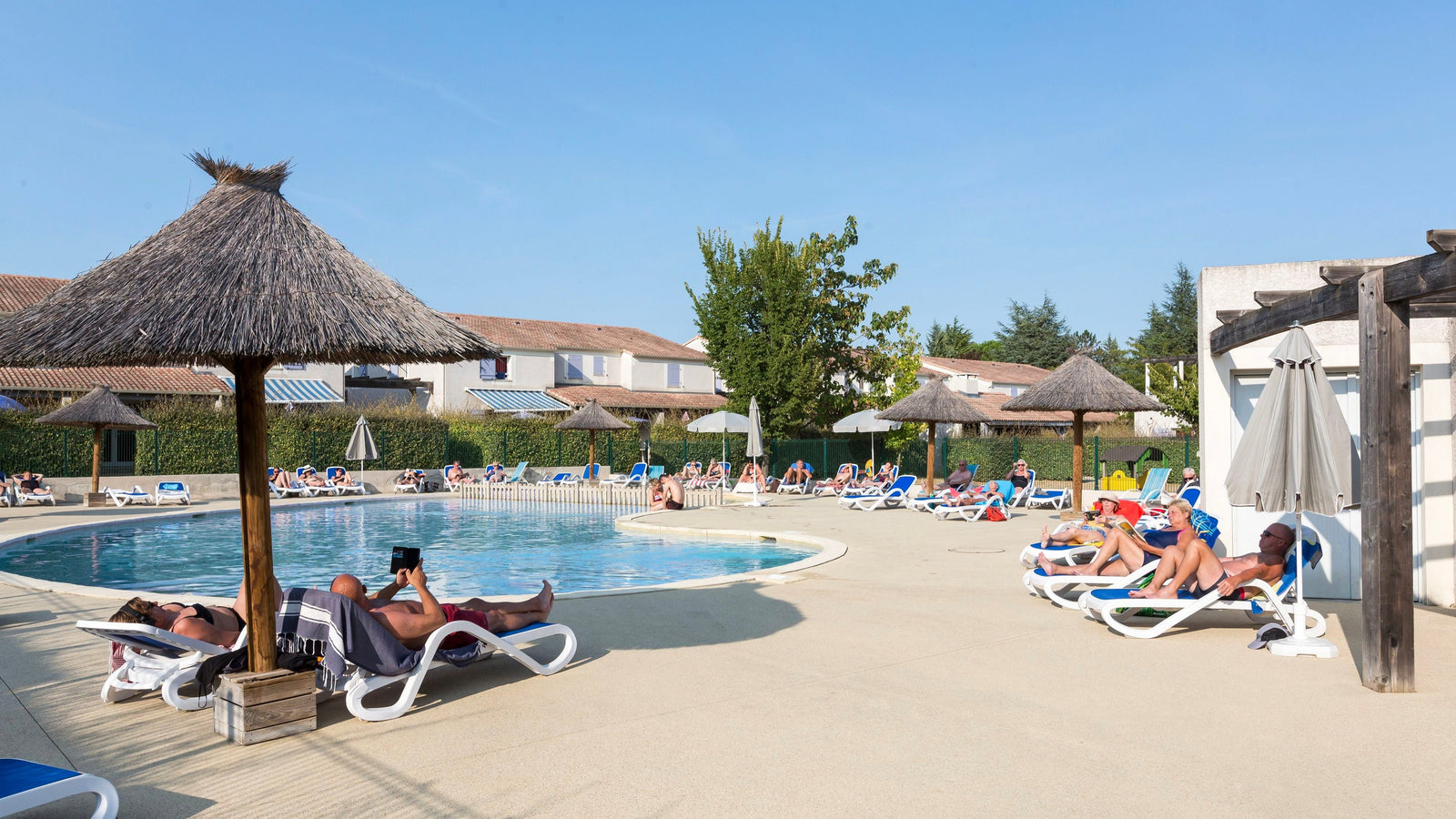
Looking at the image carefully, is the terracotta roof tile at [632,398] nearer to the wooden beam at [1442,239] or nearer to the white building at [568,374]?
the white building at [568,374]

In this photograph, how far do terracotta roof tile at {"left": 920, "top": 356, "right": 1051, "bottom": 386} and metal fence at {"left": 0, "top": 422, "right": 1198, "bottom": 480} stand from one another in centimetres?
2058

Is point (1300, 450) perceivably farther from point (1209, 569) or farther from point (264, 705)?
point (264, 705)

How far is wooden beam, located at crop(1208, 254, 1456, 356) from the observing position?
5377 millimetres

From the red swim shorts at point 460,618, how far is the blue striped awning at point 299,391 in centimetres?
3301

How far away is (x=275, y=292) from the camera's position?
5133 millimetres

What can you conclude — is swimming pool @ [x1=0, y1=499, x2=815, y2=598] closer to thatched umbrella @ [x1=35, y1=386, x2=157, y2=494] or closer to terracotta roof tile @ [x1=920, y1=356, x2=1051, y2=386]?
thatched umbrella @ [x1=35, y1=386, x2=157, y2=494]

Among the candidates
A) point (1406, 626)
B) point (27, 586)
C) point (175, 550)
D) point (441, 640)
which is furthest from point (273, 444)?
point (1406, 626)

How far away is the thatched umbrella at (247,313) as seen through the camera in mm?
4934

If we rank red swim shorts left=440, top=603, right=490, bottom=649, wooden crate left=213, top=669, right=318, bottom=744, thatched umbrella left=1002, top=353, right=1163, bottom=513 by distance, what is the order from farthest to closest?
thatched umbrella left=1002, top=353, right=1163, bottom=513 < red swim shorts left=440, top=603, right=490, bottom=649 < wooden crate left=213, top=669, right=318, bottom=744

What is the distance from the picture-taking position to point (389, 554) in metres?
15.5

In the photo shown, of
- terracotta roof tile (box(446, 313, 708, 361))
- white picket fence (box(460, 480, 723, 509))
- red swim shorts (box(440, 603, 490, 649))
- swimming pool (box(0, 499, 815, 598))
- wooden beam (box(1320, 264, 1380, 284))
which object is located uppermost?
terracotta roof tile (box(446, 313, 708, 361))

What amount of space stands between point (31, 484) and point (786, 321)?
2077 cm

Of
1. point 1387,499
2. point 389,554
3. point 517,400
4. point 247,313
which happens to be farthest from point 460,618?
point 517,400

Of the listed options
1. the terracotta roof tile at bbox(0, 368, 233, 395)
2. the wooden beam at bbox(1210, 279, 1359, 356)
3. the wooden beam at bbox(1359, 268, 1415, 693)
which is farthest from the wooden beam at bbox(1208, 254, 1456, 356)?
the terracotta roof tile at bbox(0, 368, 233, 395)
